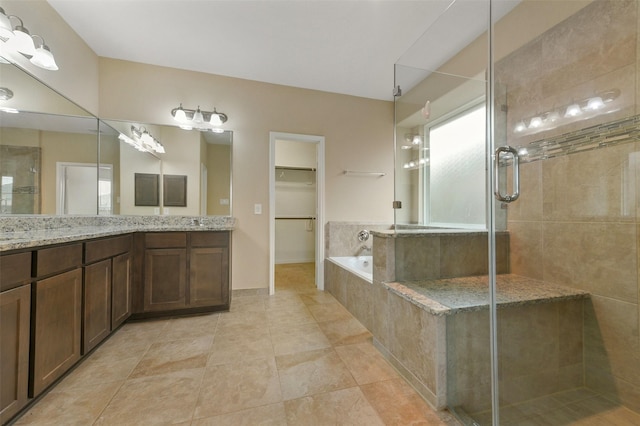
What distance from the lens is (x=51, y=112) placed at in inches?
76.9

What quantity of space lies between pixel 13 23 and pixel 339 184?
9.86 feet

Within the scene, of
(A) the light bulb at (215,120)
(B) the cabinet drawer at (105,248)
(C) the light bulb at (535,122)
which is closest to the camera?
(B) the cabinet drawer at (105,248)

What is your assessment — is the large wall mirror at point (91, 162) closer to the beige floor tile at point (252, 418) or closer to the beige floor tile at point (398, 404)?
the beige floor tile at point (252, 418)

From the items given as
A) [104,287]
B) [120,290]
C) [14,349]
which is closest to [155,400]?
[14,349]

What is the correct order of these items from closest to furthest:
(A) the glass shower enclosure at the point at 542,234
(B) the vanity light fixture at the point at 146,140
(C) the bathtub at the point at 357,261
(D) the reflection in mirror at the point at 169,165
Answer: (A) the glass shower enclosure at the point at 542,234
(D) the reflection in mirror at the point at 169,165
(B) the vanity light fixture at the point at 146,140
(C) the bathtub at the point at 357,261

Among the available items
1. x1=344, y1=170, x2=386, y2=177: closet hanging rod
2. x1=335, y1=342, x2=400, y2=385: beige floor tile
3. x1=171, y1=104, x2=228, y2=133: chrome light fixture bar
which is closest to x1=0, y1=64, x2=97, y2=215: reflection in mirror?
x1=171, y1=104, x2=228, y2=133: chrome light fixture bar

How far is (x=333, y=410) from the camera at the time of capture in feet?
4.07

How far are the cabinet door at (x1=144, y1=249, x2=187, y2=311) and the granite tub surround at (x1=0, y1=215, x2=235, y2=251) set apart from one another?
0.25 meters

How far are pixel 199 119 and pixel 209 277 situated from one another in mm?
1792

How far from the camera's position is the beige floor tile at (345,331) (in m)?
1.95

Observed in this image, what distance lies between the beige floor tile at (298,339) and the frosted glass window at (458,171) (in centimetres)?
152

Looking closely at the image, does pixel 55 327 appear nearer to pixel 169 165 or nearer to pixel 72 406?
pixel 72 406

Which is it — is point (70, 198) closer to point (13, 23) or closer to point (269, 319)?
point (13, 23)

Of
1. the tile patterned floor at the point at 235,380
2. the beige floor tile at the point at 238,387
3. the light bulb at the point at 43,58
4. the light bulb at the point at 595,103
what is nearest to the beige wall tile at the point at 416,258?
the tile patterned floor at the point at 235,380
